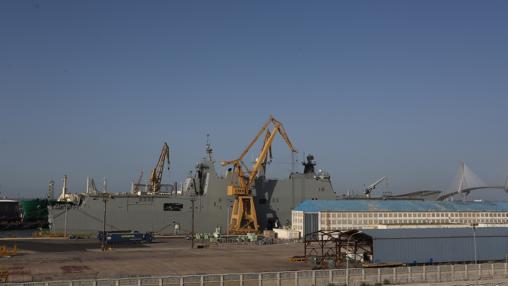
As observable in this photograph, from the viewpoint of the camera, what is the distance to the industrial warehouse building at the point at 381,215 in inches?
2913

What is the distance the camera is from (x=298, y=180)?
92312mm

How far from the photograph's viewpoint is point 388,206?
7700 cm

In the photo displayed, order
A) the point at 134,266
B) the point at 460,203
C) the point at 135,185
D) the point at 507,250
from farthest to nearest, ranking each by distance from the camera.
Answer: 1. the point at 135,185
2. the point at 460,203
3. the point at 507,250
4. the point at 134,266

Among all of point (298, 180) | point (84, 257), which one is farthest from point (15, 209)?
point (84, 257)

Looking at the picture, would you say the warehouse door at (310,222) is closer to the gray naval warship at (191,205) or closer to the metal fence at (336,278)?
the gray naval warship at (191,205)

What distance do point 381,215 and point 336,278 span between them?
142ft

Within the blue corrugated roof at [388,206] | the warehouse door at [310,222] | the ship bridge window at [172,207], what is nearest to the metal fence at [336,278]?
the blue corrugated roof at [388,206]

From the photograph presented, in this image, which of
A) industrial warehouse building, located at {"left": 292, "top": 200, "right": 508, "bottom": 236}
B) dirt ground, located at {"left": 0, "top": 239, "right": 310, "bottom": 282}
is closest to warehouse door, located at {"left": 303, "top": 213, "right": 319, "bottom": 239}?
industrial warehouse building, located at {"left": 292, "top": 200, "right": 508, "bottom": 236}

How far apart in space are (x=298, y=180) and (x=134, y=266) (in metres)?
52.3

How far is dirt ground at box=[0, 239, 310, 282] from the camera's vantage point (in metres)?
39.8

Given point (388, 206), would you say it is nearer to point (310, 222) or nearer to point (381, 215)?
point (381, 215)

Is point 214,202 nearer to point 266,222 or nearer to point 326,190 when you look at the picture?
point 266,222

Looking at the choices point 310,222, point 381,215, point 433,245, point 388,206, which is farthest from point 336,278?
point 388,206

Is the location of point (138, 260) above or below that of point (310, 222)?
below
